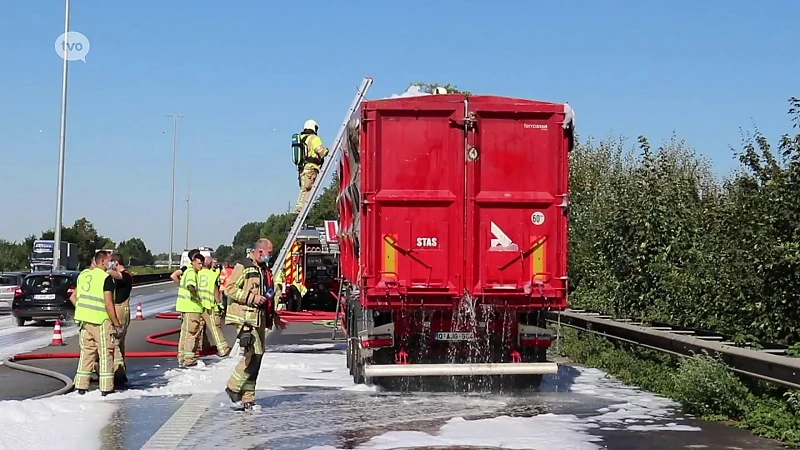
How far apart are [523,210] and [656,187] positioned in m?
4.76

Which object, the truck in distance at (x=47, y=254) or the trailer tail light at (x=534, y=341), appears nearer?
the trailer tail light at (x=534, y=341)

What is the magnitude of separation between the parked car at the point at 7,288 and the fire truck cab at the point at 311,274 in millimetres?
8513

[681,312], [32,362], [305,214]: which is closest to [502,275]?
[681,312]

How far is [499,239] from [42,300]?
16.8 meters

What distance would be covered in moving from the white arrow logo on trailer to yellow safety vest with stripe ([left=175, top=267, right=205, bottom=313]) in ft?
20.9

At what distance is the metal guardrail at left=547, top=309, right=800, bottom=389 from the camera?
9.10 meters

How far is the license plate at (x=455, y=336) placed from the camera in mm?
11430

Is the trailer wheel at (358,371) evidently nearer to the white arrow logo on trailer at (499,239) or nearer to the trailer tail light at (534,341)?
the trailer tail light at (534,341)

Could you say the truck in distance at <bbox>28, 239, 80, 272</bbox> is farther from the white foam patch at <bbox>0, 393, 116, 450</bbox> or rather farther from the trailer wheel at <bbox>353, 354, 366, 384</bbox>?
the white foam patch at <bbox>0, 393, 116, 450</bbox>

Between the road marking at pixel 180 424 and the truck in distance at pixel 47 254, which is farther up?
the truck in distance at pixel 47 254

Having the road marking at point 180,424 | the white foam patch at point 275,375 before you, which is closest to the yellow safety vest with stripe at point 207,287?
the white foam patch at point 275,375

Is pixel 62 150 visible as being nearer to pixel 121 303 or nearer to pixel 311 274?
pixel 311 274

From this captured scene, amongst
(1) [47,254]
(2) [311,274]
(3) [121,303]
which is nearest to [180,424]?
(3) [121,303]

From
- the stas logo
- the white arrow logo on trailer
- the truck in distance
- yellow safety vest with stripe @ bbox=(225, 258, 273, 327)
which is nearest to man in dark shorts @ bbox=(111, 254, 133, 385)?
yellow safety vest with stripe @ bbox=(225, 258, 273, 327)
